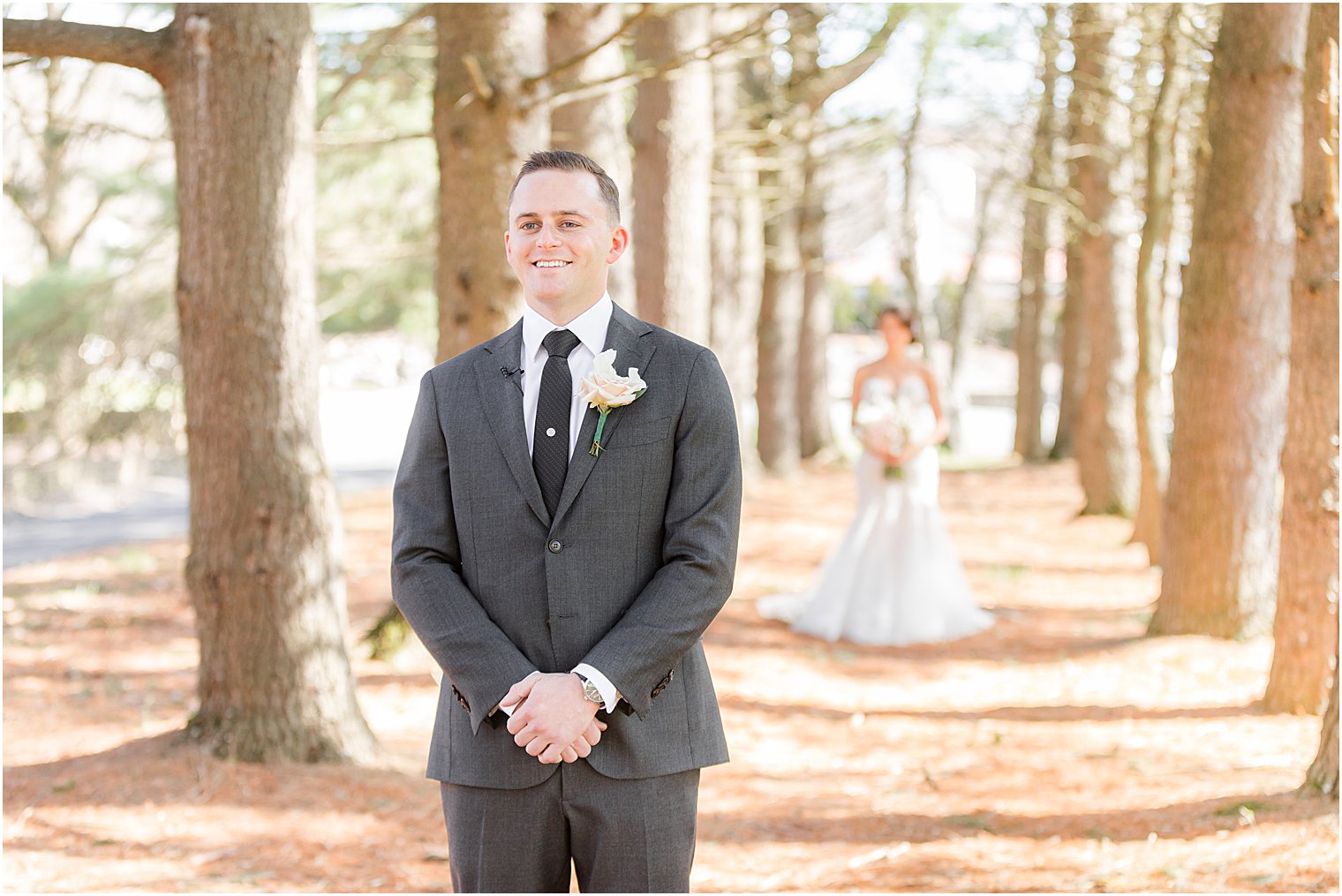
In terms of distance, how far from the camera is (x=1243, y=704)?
6914 mm

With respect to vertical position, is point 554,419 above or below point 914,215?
below

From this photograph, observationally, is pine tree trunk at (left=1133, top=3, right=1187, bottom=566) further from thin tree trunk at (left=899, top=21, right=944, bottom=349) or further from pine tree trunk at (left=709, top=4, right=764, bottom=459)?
thin tree trunk at (left=899, top=21, right=944, bottom=349)

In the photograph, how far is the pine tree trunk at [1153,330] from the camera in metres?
11.5

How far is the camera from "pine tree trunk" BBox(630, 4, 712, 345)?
12.5 meters

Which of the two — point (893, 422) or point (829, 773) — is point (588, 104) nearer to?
→ point (893, 422)

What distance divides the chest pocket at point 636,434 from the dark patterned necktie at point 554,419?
0.39ft

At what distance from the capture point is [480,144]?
22.8 ft

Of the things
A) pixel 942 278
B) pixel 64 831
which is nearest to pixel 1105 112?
pixel 64 831

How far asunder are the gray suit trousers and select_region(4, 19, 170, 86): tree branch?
3.88m

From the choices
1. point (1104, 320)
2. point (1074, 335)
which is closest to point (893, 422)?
point (1104, 320)

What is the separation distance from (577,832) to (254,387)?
3.33 meters

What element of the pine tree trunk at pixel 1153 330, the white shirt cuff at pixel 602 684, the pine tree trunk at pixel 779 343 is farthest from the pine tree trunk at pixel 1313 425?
the pine tree trunk at pixel 779 343

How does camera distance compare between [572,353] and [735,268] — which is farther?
[735,268]

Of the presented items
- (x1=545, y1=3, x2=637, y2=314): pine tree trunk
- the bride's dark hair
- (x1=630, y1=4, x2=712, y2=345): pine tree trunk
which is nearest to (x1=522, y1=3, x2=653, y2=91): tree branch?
(x1=545, y1=3, x2=637, y2=314): pine tree trunk
